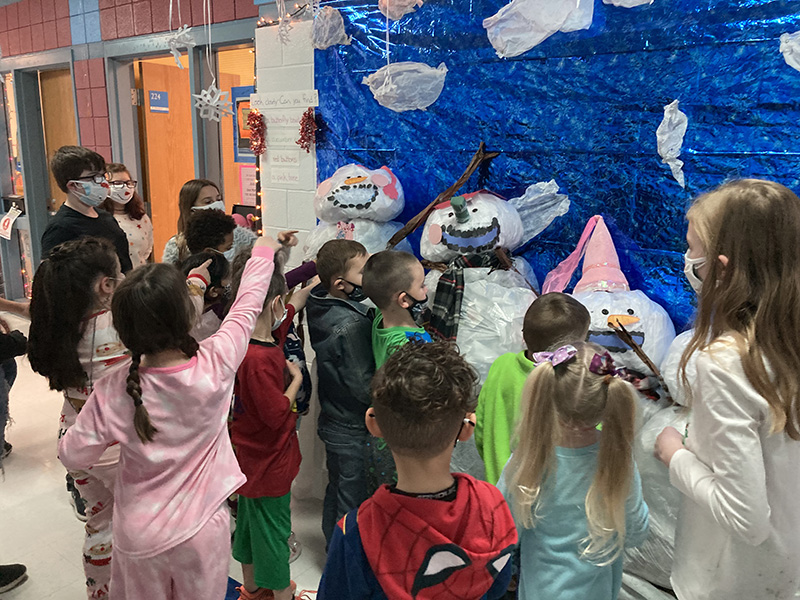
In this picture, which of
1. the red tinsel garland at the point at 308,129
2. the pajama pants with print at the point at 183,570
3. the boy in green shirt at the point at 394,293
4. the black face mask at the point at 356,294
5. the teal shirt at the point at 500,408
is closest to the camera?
the pajama pants with print at the point at 183,570

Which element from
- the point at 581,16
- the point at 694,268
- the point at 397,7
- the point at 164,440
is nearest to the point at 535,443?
the point at 694,268

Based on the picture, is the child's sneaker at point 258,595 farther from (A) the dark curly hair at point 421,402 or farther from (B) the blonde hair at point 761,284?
(B) the blonde hair at point 761,284

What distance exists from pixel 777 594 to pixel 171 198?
4.82m

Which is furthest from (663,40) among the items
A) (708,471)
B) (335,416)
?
(335,416)

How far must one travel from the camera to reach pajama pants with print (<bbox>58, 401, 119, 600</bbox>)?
68.5 inches

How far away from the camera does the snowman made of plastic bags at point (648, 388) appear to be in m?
1.88

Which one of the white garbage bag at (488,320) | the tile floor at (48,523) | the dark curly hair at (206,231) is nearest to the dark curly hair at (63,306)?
the dark curly hair at (206,231)

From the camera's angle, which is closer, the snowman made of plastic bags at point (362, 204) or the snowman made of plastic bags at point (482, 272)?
the snowman made of plastic bags at point (482, 272)

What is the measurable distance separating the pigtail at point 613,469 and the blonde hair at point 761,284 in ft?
0.58

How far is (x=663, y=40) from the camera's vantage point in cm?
200

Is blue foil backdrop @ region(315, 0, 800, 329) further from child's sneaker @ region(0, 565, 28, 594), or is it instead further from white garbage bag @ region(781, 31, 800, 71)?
child's sneaker @ region(0, 565, 28, 594)

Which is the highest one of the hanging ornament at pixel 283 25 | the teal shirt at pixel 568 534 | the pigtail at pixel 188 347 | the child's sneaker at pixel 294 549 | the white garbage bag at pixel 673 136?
the hanging ornament at pixel 283 25

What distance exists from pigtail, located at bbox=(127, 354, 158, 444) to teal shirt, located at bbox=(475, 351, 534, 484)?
82 cm

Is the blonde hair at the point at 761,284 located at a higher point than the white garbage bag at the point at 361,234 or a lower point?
higher
